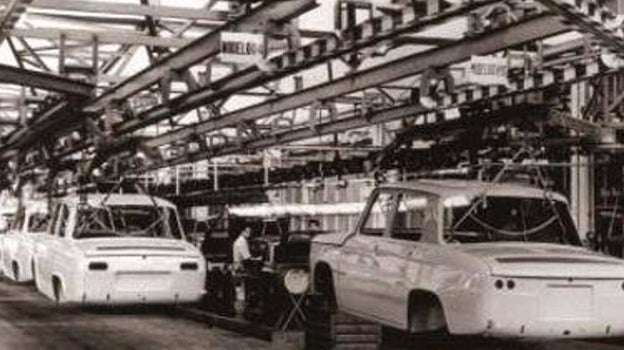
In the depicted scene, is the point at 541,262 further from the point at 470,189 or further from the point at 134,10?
the point at 134,10

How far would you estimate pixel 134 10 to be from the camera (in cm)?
1151

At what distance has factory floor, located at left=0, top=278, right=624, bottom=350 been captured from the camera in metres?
12.1

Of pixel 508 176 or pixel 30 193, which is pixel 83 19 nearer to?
pixel 508 176

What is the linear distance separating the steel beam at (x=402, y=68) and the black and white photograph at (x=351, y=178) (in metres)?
0.04

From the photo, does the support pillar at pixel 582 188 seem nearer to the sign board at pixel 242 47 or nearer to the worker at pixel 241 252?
the worker at pixel 241 252

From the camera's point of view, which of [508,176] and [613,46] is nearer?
[613,46]

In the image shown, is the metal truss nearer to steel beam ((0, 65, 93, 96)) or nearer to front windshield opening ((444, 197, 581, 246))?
steel beam ((0, 65, 93, 96))

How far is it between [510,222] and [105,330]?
21.0 ft

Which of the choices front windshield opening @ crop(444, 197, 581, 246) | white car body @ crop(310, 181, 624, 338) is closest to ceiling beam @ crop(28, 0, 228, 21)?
white car body @ crop(310, 181, 624, 338)

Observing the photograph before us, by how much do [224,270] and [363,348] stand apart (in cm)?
720

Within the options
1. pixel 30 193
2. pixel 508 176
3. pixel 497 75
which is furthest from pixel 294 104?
pixel 30 193

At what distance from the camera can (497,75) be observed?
10.6 meters

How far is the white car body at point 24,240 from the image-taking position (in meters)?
17.4

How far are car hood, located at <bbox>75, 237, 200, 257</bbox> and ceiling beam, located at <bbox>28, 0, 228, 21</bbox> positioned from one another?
3.64 meters
